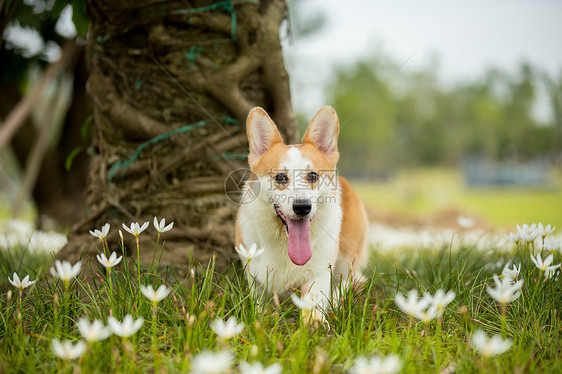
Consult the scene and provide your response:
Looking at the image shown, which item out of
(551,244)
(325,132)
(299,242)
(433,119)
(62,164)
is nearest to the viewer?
(551,244)

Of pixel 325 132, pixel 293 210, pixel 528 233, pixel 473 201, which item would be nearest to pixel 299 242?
pixel 293 210

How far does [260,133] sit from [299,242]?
2.61 feet

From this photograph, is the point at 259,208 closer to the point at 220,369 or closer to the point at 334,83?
the point at 220,369

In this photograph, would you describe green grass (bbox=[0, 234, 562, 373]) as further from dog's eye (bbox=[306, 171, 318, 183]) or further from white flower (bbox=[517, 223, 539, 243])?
dog's eye (bbox=[306, 171, 318, 183])

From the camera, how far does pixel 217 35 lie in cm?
295

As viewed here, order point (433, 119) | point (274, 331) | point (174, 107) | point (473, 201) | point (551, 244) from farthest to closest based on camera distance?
point (433, 119)
point (473, 201)
point (174, 107)
point (551, 244)
point (274, 331)

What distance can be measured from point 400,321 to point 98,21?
2908 millimetres

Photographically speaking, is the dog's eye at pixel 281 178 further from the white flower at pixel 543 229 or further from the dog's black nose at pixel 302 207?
the white flower at pixel 543 229

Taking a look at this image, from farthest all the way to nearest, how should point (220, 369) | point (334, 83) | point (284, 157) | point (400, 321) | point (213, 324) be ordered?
point (334, 83) < point (284, 157) < point (400, 321) < point (213, 324) < point (220, 369)

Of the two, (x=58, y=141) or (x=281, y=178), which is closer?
(x=281, y=178)

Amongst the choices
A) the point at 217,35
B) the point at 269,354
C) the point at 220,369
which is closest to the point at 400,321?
the point at 269,354

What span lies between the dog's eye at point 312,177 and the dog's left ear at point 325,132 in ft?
0.84

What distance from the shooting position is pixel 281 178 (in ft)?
7.79
